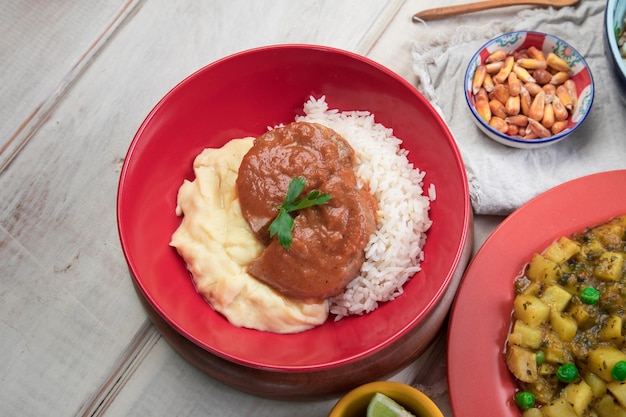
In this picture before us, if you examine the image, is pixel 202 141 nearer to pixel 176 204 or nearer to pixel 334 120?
pixel 176 204

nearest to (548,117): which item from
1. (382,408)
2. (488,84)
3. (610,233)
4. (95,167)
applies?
(488,84)

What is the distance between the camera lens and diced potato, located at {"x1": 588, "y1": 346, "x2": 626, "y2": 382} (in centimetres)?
215

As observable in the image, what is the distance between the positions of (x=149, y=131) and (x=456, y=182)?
103 cm

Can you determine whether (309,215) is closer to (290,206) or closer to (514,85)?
(290,206)

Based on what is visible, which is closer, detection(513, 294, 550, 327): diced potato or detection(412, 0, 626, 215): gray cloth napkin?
detection(513, 294, 550, 327): diced potato

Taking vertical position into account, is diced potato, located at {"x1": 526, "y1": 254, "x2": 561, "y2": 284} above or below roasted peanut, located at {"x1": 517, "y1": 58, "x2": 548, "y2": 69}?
below

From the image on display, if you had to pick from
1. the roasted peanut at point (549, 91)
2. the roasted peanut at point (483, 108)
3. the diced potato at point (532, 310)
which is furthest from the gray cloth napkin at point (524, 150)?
the diced potato at point (532, 310)

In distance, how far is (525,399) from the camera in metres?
2.20

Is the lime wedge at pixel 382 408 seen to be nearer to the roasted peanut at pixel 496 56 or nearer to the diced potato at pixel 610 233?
the diced potato at pixel 610 233

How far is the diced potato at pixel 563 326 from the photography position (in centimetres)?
223

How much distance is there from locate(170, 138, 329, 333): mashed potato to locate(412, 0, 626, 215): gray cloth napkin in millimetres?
842

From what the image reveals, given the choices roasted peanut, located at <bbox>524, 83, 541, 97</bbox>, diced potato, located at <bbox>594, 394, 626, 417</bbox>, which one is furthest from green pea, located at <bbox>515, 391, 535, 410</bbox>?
roasted peanut, located at <bbox>524, 83, 541, 97</bbox>

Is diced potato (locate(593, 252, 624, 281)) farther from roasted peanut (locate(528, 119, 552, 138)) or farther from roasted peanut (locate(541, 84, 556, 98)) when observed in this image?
roasted peanut (locate(541, 84, 556, 98))

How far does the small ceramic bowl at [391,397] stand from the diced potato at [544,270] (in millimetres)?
581
